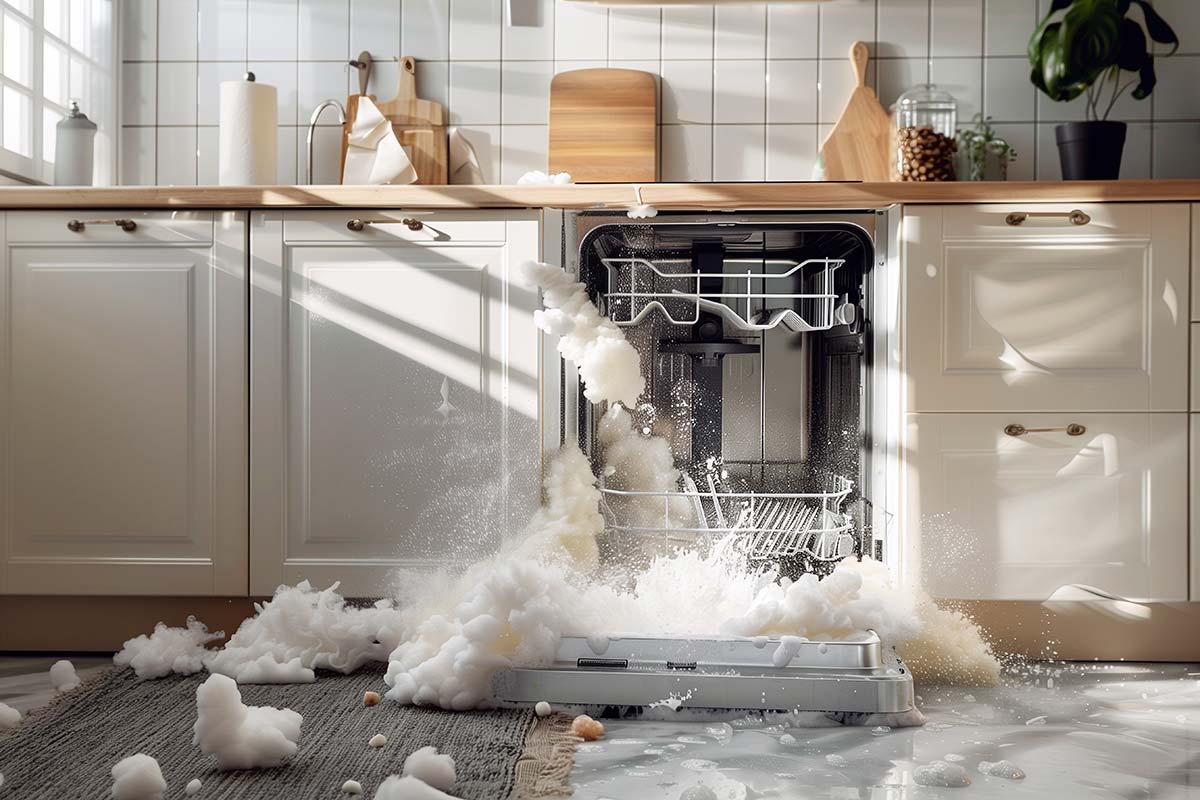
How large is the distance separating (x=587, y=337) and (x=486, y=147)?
32.5 inches

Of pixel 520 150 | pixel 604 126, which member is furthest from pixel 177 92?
pixel 604 126

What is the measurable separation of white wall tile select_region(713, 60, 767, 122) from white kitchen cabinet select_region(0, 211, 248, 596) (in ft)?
4.10

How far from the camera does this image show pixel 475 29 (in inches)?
106

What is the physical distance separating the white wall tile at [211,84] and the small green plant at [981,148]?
1820 mm

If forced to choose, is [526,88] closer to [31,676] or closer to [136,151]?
[136,151]

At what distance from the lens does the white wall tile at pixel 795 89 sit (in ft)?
8.73

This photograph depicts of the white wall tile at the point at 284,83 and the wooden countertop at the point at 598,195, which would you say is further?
the white wall tile at the point at 284,83

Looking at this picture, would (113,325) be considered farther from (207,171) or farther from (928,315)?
(928,315)

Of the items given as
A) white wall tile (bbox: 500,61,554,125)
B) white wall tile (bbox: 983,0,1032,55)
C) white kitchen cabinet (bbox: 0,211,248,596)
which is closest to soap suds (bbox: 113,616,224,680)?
white kitchen cabinet (bbox: 0,211,248,596)

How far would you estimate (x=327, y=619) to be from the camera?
6.49 feet

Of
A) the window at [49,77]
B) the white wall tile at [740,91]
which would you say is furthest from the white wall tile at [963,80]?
the window at [49,77]

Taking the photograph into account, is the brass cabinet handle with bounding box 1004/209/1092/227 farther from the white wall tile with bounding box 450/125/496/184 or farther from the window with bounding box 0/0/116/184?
the window with bounding box 0/0/116/184

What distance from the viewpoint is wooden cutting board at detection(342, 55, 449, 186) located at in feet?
8.68

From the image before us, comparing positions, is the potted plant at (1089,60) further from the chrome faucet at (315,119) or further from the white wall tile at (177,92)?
the white wall tile at (177,92)
